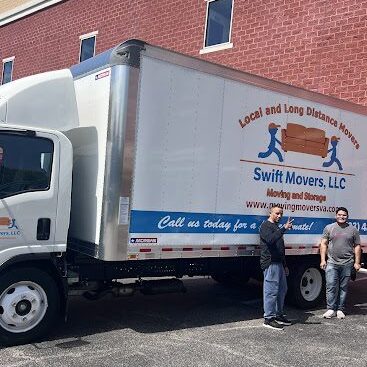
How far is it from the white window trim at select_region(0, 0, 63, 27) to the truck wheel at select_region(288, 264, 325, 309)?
1915 cm

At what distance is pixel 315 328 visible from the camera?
7191 mm

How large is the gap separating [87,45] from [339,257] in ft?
54.2

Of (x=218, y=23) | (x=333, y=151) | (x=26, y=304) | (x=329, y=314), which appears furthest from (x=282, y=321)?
(x=218, y=23)

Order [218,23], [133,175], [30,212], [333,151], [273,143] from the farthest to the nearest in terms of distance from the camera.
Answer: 1. [218,23]
2. [333,151]
3. [273,143]
4. [133,175]
5. [30,212]

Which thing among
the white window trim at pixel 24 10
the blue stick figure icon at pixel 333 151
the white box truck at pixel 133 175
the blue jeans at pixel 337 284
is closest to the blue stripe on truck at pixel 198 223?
the white box truck at pixel 133 175

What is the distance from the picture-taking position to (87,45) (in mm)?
21297

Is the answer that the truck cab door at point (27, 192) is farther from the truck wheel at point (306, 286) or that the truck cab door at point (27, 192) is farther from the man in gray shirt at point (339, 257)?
the man in gray shirt at point (339, 257)

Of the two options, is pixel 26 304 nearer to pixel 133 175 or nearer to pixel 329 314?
pixel 133 175

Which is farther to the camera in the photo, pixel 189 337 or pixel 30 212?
pixel 189 337

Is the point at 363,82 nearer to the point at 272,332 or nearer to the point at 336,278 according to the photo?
the point at 336,278

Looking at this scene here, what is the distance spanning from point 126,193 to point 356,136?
4737 mm

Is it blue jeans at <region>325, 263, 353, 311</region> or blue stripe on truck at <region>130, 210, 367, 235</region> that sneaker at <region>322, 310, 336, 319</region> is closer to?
blue jeans at <region>325, 263, 353, 311</region>

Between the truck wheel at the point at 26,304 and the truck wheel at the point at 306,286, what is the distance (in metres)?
3.98

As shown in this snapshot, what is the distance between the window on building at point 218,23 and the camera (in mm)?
16000
